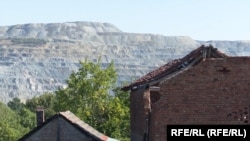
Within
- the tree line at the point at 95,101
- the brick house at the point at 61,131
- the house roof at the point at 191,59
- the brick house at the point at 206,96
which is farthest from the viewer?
the tree line at the point at 95,101

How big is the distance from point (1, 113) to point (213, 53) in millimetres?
86215

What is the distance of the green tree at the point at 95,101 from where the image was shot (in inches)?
2250

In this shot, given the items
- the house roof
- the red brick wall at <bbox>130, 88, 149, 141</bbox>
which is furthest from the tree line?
the house roof

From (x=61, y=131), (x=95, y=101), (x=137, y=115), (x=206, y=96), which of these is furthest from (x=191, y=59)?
(x=95, y=101)

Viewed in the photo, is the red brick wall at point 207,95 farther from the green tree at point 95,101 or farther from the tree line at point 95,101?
the green tree at point 95,101

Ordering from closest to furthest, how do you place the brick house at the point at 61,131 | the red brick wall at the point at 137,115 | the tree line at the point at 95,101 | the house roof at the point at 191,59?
the house roof at the point at 191,59 < the red brick wall at the point at 137,115 < the brick house at the point at 61,131 < the tree line at the point at 95,101

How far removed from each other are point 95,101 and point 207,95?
129ft

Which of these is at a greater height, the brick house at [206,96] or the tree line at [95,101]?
the brick house at [206,96]

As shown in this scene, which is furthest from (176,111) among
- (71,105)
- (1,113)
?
(1,113)

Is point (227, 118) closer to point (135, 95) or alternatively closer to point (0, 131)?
point (135, 95)

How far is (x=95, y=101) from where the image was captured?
192 ft

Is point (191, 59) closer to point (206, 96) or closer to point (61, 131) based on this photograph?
point (206, 96)

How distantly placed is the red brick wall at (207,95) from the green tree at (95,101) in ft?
120

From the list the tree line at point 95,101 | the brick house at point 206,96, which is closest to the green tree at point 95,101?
the tree line at point 95,101
